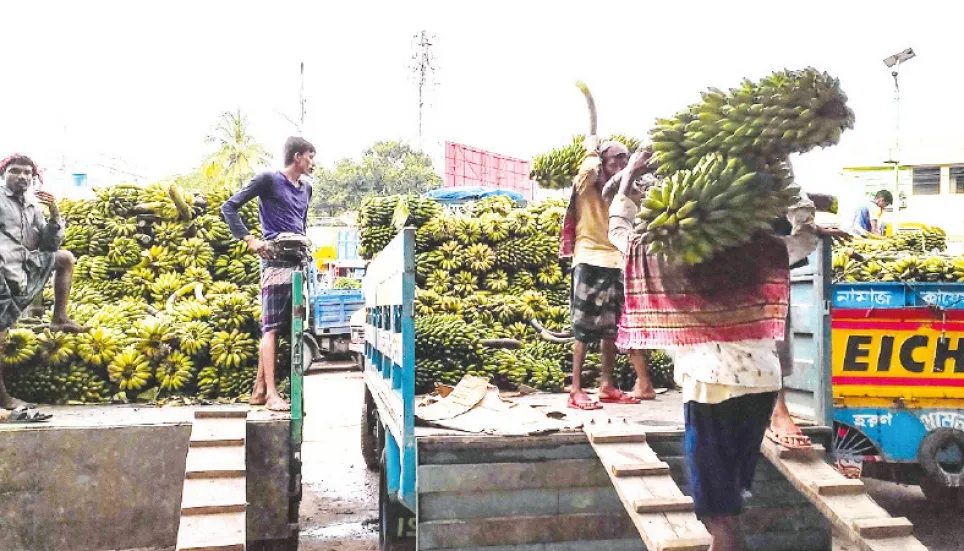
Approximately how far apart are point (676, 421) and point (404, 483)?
155 centimetres

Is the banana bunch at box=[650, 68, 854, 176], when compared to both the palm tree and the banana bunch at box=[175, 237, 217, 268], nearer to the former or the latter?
the banana bunch at box=[175, 237, 217, 268]

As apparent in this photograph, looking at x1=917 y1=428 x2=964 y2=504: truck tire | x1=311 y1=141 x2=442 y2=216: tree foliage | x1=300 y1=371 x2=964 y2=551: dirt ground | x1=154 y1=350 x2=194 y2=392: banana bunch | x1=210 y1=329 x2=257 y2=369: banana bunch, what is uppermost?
x1=311 y1=141 x2=442 y2=216: tree foliage

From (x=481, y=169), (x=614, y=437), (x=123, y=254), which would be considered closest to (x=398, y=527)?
(x=614, y=437)

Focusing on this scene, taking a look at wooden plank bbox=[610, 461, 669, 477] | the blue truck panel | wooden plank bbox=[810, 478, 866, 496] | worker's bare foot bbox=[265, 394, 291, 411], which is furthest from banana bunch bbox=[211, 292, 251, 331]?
the blue truck panel

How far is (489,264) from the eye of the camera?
7668 millimetres

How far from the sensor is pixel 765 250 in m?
2.96

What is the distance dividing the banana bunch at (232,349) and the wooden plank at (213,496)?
1751 millimetres

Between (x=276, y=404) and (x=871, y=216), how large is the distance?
8.43m

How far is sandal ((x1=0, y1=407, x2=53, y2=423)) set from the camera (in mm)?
4285

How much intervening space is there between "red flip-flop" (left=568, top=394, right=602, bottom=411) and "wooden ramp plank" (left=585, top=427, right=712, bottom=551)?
40.4 inches

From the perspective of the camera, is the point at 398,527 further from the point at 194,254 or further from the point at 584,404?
the point at 194,254

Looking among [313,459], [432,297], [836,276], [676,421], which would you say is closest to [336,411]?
[313,459]

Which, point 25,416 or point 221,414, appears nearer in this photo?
point 221,414

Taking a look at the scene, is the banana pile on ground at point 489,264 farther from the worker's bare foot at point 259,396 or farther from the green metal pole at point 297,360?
the green metal pole at point 297,360
